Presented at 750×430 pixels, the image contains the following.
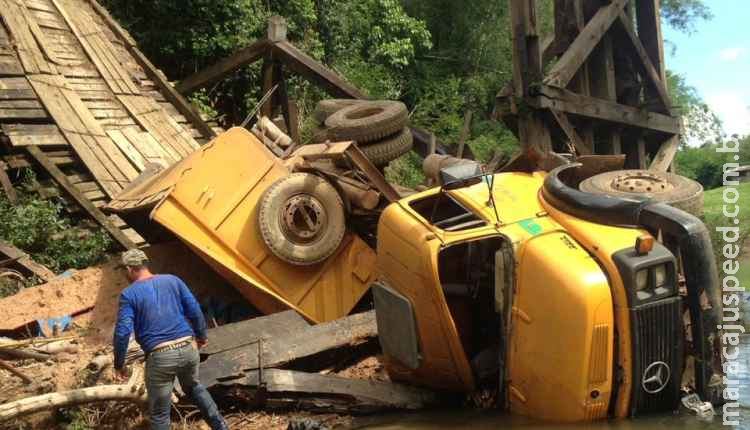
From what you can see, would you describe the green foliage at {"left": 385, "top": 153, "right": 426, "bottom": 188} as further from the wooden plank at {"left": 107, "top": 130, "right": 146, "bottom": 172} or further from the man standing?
the man standing

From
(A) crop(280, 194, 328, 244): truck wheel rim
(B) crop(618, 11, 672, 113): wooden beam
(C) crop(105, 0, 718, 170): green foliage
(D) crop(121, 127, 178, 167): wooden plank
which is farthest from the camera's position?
(C) crop(105, 0, 718, 170): green foliage

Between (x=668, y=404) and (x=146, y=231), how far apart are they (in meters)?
5.31

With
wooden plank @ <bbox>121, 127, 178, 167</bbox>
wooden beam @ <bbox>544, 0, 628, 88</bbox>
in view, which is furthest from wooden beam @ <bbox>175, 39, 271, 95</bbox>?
wooden beam @ <bbox>544, 0, 628, 88</bbox>

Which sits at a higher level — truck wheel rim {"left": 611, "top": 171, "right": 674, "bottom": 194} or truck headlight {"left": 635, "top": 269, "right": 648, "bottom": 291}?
truck wheel rim {"left": 611, "top": 171, "right": 674, "bottom": 194}

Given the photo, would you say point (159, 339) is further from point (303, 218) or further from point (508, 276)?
point (303, 218)

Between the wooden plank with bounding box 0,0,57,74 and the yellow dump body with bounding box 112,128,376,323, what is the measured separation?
3.98 m

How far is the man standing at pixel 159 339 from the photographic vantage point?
4.59m

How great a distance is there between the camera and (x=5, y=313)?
6.62 m

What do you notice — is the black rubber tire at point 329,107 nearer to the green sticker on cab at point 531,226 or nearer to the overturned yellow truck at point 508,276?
the overturned yellow truck at point 508,276

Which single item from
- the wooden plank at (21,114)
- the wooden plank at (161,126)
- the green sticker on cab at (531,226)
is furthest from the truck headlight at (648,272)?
the wooden plank at (21,114)

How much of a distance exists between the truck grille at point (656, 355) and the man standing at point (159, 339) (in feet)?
8.45

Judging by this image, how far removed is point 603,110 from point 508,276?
18.0 ft

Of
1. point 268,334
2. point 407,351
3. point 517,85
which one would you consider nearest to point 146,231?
point 268,334

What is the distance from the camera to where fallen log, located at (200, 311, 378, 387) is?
17.8ft
